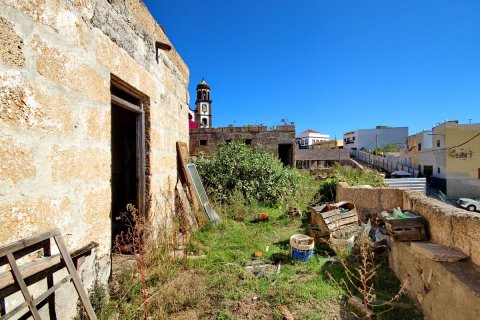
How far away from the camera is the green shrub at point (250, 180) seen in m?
7.36

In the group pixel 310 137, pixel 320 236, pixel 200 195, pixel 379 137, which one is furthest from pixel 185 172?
pixel 310 137

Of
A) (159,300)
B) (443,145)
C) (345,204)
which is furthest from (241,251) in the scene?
(443,145)

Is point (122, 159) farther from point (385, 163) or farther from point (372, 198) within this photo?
point (385, 163)

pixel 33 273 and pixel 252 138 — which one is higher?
pixel 252 138

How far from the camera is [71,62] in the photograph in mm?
2188

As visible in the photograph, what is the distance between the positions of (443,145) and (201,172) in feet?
53.9

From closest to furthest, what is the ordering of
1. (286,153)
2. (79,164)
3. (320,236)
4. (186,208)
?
→ 1. (79,164)
2. (320,236)
3. (186,208)
4. (286,153)

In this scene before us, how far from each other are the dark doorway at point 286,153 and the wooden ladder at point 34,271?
10018mm

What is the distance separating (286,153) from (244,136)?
2.05m

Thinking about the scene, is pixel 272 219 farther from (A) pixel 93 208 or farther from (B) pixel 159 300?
(A) pixel 93 208

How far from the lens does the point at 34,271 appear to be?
66.9 inches

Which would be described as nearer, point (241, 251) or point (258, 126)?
point (241, 251)

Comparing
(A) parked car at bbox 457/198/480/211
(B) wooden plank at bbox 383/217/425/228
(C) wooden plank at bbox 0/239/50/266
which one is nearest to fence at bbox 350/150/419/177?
(A) parked car at bbox 457/198/480/211

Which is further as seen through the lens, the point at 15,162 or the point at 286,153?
the point at 286,153
